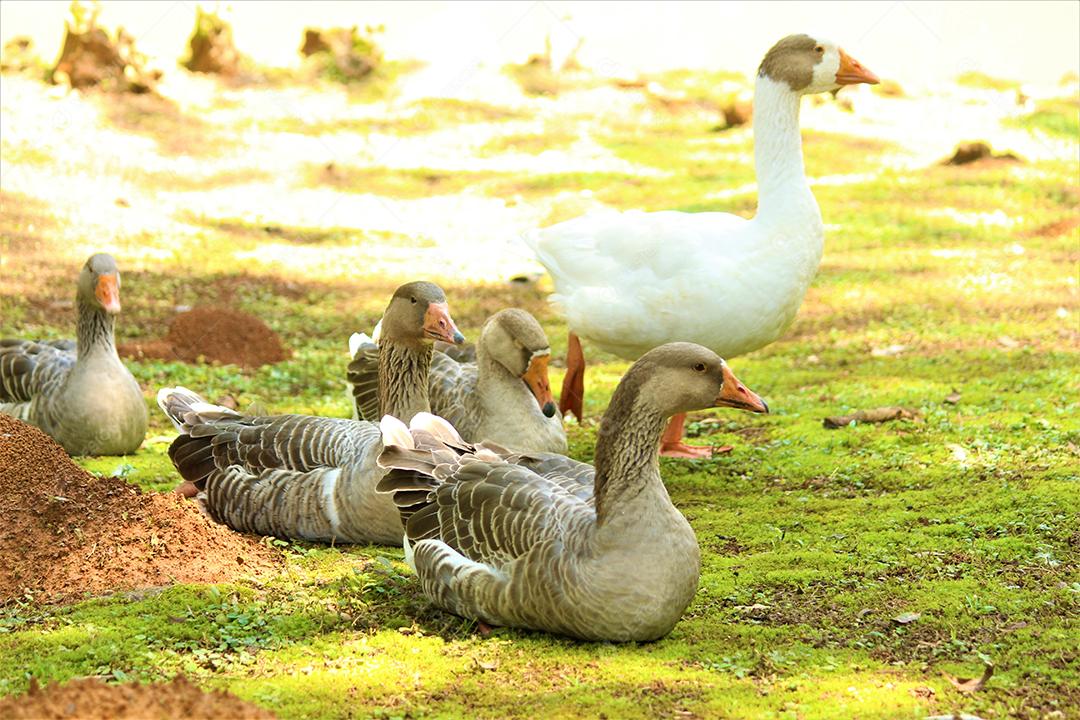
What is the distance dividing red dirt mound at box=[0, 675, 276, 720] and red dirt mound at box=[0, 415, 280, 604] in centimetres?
204

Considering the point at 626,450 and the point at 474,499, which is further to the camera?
the point at 474,499

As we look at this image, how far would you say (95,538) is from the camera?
5766mm

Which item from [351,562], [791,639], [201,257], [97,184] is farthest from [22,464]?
[97,184]

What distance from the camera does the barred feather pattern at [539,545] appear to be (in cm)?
475

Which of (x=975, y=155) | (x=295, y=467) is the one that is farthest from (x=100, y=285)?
(x=975, y=155)

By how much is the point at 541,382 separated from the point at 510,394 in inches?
7.6

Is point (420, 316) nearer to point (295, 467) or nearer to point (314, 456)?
point (314, 456)

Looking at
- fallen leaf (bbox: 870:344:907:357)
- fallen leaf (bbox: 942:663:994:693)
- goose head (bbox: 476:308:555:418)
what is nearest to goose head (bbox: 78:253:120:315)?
goose head (bbox: 476:308:555:418)

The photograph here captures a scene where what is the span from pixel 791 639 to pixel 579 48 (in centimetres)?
2185

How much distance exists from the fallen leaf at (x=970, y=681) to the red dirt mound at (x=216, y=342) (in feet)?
23.2

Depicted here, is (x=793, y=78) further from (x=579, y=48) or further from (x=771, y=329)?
(x=579, y=48)

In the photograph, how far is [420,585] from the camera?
18.2ft

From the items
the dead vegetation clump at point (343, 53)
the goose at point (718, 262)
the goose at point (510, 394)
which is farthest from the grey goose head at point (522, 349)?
the dead vegetation clump at point (343, 53)

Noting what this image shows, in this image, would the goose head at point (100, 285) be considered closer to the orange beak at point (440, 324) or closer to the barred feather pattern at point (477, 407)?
the barred feather pattern at point (477, 407)
